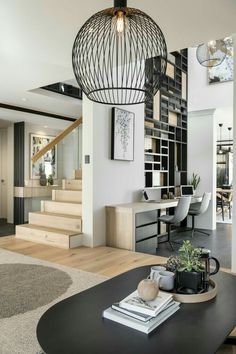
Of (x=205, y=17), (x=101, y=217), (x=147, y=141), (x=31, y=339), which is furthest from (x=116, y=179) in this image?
(x=31, y=339)

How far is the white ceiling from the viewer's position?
8.46ft

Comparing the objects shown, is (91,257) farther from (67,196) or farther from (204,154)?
(204,154)

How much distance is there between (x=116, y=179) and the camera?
4.89m

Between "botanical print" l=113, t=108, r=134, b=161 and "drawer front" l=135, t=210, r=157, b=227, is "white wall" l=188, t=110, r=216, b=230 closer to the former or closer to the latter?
"drawer front" l=135, t=210, r=157, b=227

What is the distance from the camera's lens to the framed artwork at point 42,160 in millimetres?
7566

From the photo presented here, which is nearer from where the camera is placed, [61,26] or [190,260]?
[190,260]

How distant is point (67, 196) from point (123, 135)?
1537 mm

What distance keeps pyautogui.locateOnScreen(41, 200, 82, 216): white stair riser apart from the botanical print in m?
1.06

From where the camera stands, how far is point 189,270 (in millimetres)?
1671

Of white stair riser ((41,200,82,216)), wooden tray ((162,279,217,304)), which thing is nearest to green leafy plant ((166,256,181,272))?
wooden tray ((162,279,217,304))

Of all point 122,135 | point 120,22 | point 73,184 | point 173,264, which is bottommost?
point 173,264

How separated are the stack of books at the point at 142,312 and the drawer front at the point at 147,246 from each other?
2988 millimetres

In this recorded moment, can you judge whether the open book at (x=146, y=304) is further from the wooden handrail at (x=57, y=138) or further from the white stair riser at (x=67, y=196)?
the wooden handrail at (x=57, y=138)

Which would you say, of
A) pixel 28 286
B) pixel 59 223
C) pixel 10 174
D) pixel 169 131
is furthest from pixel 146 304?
pixel 10 174
